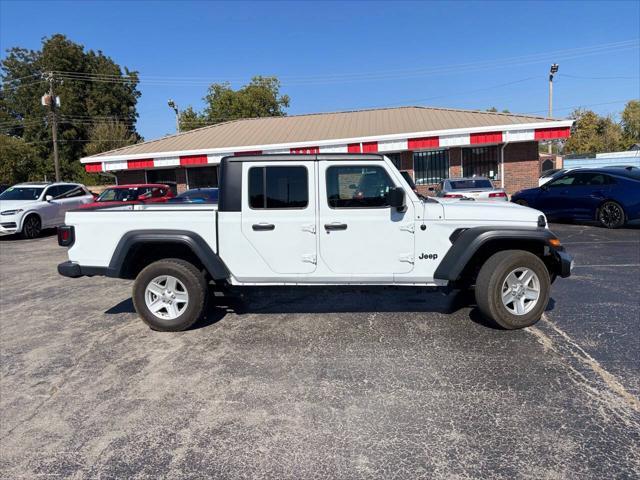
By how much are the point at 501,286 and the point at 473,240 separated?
1.83 ft

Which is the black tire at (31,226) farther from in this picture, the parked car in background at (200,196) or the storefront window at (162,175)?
the storefront window at (162,175)

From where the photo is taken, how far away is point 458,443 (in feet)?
9.99

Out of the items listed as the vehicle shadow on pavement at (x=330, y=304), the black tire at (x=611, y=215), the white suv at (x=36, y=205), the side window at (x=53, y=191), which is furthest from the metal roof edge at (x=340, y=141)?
the vehicle shadow on pavement at (x=330, y=304)

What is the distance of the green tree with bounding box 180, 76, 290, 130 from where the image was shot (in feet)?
186

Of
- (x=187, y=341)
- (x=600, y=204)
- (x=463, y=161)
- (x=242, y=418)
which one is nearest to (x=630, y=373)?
(x=242, y=418)

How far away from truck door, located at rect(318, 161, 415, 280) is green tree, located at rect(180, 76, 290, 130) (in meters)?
54.0

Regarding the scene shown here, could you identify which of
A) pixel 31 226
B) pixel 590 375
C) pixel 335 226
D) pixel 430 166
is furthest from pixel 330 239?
pixel 430 166

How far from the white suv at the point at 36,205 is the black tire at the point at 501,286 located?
14506mm

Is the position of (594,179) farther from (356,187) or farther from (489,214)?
(356,187)

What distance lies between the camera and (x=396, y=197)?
15.9 feet

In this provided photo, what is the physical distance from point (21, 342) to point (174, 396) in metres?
2.56

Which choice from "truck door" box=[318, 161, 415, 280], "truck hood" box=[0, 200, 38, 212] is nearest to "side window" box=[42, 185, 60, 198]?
"truck hood" box=[0, 200, 38, 212]

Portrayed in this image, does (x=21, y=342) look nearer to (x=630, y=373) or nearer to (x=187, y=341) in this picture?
(x=187, y=341)

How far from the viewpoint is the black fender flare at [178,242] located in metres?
5.06
